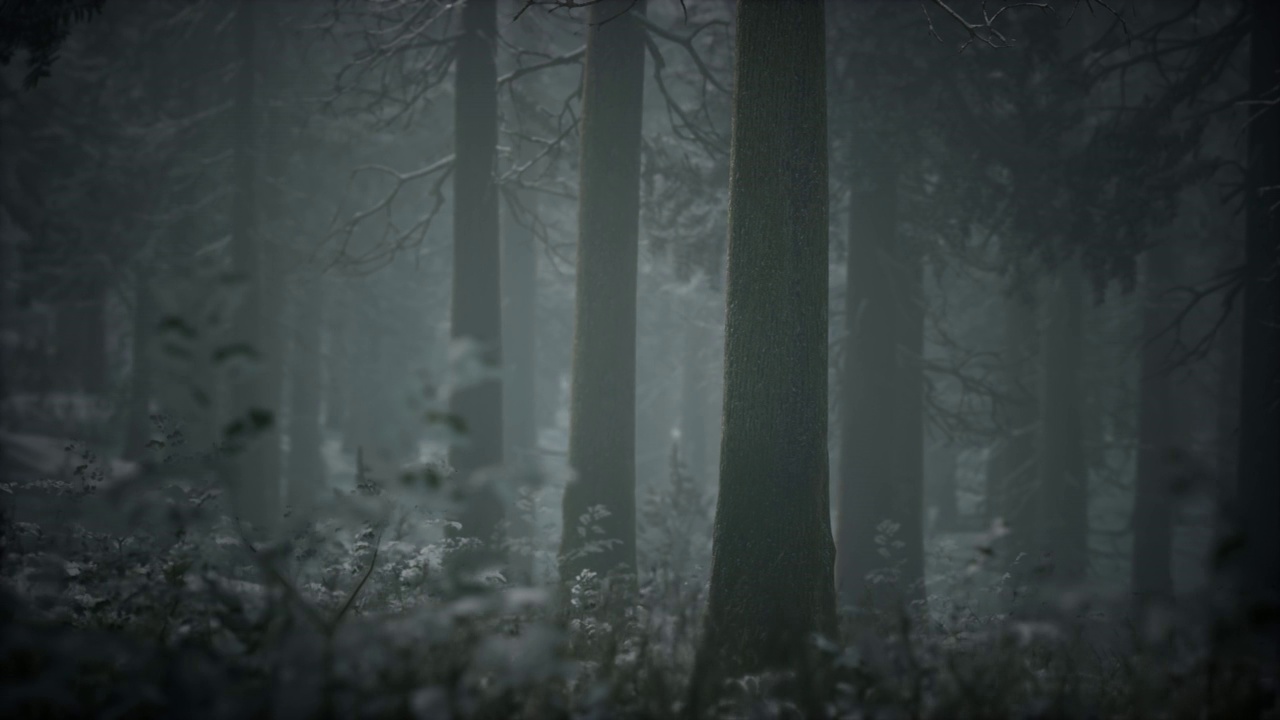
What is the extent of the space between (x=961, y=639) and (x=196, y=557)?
199 inches

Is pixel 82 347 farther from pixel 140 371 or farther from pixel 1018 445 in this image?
pixel 1018 445

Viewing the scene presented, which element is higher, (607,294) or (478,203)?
(478,203)

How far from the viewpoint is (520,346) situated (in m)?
19.6

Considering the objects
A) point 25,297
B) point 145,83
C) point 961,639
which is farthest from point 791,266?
point 25,297

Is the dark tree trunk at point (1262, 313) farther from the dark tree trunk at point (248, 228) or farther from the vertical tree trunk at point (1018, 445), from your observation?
the dark tree trunk at point (248, 228)

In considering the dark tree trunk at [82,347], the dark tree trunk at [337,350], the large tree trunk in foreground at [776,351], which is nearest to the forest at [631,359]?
the large tree trunk in foreground at [776,351]

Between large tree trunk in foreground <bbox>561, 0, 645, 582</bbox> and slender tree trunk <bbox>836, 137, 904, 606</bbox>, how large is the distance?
462 cm

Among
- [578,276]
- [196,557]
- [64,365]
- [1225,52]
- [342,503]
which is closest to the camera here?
[342,503]

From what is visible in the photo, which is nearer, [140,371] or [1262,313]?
[1262,313]

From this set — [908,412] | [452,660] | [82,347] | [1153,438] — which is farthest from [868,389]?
[82,347]

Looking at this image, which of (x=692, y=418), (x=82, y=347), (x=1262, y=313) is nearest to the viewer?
(x=1262, y=313)

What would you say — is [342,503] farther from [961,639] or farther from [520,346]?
[520,346]

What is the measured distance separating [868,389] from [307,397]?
53.1 feet

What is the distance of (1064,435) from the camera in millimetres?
17922
